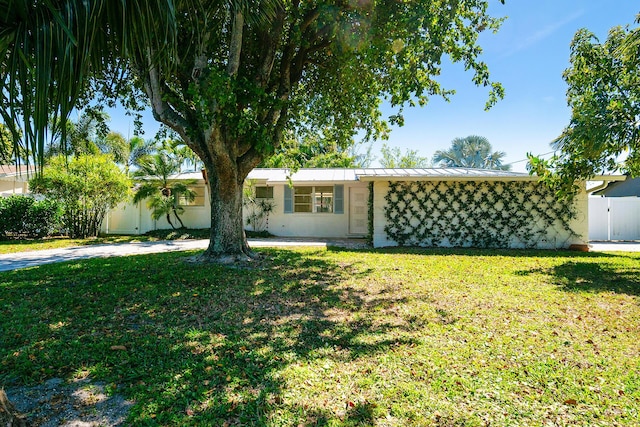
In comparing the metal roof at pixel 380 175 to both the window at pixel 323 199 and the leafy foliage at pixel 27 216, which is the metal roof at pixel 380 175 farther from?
the leafy foliage at pixel 27 216

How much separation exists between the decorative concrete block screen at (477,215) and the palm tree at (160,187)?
9609mm

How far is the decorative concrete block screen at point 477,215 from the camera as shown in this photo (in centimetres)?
1258

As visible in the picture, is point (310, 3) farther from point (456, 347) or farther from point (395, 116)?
point (456, 347)

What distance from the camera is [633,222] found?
15961mm

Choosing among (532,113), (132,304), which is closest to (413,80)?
(132,304)

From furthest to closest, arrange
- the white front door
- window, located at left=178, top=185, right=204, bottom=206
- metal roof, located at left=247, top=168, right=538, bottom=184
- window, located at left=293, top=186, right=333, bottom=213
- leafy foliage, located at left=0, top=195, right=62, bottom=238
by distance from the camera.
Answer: window, located at left=178, top=185, right=204, bottom=206 < window, located at left=293, top=186, right=333, bottom=213 < the white front door < leafy foliage, located at left=0, top=195, right=62, bottom=238 < metal roof, located at left=247, top=168, right=538, bottom=184

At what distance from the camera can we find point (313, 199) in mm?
16328

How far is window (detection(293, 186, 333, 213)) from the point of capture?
16.3 m

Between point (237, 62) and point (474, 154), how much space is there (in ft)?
109

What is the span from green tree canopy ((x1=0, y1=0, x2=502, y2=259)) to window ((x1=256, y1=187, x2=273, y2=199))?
216 inches

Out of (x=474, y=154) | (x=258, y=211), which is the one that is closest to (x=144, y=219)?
(x=258, y=211)

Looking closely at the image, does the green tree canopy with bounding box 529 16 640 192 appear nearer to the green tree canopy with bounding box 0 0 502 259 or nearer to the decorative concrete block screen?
the green tree canopy with bounding box 0 0 502 259

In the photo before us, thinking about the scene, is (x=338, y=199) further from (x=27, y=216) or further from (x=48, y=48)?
(x=48, y=48)

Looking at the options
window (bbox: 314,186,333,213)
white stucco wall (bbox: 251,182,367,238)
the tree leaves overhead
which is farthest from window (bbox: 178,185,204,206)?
the tree leaves overhead
